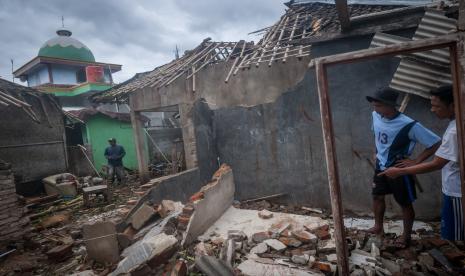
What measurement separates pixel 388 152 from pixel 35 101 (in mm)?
12365

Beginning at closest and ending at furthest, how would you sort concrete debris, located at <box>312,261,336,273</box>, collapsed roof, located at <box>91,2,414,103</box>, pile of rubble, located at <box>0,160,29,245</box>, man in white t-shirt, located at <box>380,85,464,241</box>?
1. man in white t-shirt, located at <box>380,85,464,241</box>
2. concrete debris, located at <box>312,261,336,273</box>
3. pile of rubble, located at <box>0,160,29,245</box>
4. collapsed roof, located at <box>91,2,414,103</box>

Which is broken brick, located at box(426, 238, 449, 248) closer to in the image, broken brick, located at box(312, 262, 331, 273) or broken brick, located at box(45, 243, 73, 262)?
broken brick, located at box(312, 262, 331, 273)

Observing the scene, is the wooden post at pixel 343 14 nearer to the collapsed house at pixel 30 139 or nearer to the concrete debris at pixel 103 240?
the concrete debris at pixel 103 240

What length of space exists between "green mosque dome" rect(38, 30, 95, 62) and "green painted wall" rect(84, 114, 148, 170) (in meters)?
11.2

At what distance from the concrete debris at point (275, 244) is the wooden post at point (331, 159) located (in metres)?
1.12

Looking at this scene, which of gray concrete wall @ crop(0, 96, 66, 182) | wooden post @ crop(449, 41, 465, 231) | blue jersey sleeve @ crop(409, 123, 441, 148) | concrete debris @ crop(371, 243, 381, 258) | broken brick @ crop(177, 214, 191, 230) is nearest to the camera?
wooden post @ crop(449, 41, 465, 231)

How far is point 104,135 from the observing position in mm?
14336

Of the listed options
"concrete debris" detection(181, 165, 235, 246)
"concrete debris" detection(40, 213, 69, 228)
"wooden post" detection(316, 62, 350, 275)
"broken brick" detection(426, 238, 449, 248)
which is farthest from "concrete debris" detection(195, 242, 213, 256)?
"concrete debris" detection(40, 213, 69, 228)

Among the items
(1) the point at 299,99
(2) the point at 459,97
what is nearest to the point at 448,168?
(2) the point at 459,97

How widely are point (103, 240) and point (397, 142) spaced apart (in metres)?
4.56

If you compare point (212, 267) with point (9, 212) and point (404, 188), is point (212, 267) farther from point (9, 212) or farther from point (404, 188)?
point (9, 212)

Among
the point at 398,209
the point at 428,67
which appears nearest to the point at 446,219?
the point at 398,209

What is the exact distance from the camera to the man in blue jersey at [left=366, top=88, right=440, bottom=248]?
3207 mm

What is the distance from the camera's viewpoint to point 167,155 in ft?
49.2
